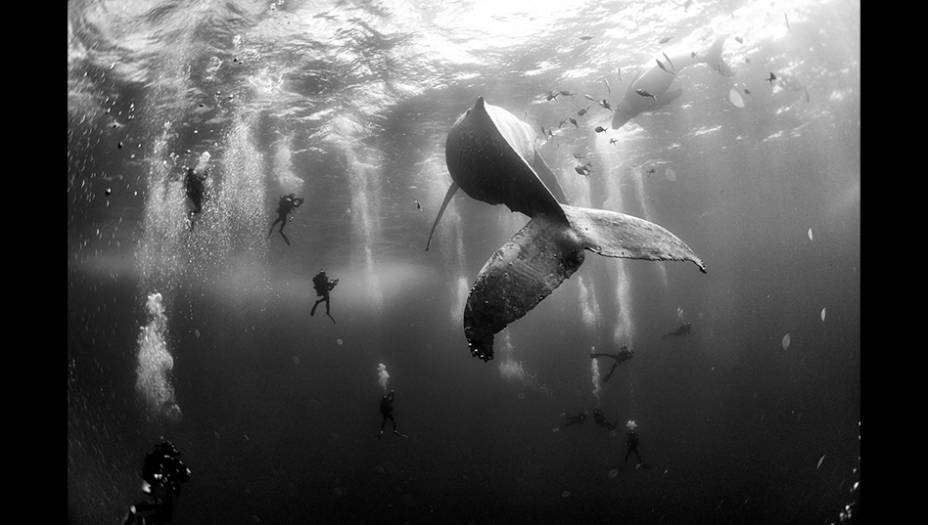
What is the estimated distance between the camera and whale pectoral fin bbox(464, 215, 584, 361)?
238 centimetres

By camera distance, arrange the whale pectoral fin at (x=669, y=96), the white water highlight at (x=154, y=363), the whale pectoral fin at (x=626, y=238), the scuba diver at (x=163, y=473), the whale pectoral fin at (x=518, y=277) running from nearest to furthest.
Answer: the whale pectoral fin at (x=518, y=277) < the whale pectoral fin at (x=626, y=238) < the scuba diver at (x=163, y=473) < the whale pectoral fin at (x=669, y=96) < the white water highlight at (x=154, y=363)

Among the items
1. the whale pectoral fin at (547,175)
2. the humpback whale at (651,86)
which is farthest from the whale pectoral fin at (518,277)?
the humpback whale at (651,86)

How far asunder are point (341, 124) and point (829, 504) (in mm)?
25284

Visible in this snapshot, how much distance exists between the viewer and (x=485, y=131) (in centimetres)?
378

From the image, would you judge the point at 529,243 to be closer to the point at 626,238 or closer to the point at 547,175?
the point at 626,238

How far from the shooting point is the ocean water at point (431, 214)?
38.9 ft

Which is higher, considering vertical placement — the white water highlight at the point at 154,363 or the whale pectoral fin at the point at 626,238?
the whale pectoral fin at the point at 626,238

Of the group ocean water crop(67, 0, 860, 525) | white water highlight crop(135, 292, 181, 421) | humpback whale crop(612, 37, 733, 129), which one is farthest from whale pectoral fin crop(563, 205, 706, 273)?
white water highlight crop(135, 292, 181, 421)

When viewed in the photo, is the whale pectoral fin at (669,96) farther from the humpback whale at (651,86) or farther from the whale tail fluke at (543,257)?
the whale tail fluke at (543,257)

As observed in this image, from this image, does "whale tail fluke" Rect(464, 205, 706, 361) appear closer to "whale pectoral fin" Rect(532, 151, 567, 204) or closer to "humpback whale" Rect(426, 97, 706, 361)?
"humpback whale" Rect(426, 97, 706, 361)

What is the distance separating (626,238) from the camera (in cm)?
288

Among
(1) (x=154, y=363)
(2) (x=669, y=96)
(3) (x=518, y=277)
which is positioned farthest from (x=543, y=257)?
(1) (x=154, y=363)
